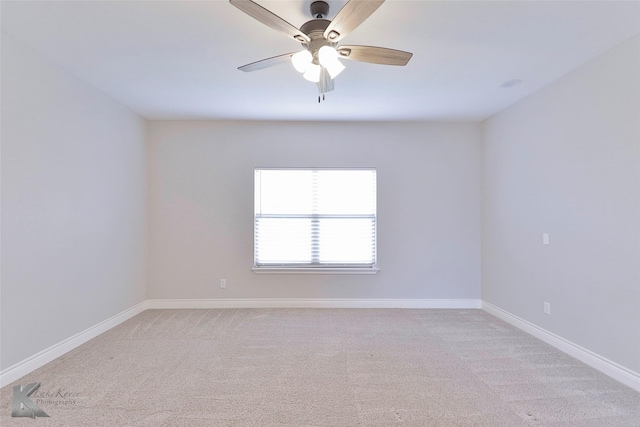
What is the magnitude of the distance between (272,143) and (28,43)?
8.14 feet

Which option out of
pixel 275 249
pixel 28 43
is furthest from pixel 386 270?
pixel 28 43

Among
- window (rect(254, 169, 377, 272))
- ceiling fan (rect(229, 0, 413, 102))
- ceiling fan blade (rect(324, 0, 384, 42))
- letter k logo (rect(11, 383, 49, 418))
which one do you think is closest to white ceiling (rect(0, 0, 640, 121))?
ceiling fan (rect(229, 0, 413, 102))

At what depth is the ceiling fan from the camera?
1.57m

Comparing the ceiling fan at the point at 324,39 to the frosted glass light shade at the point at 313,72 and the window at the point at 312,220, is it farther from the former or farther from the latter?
the window at the point at 312,220

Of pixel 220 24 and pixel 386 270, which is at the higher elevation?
pixel 220 24

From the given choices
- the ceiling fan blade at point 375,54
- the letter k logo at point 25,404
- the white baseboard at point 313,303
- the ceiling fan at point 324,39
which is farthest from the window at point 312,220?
the letter k logo at point 25,404

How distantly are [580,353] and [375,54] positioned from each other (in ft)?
9.89

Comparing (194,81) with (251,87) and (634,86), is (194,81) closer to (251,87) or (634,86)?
(251,87)

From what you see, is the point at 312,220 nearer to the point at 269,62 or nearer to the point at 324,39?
the point at 269,62

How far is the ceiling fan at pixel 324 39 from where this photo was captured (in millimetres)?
1571

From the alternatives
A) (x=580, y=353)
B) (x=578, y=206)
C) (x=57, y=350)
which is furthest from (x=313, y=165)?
(x=580, y=353)

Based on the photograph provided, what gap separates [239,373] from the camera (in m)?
2.45

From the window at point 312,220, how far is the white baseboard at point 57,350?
171cm

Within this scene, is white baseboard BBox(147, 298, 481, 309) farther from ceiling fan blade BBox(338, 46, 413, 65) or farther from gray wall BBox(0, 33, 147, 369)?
ceiling fan blade BBox(338, 46, 413, 65)
